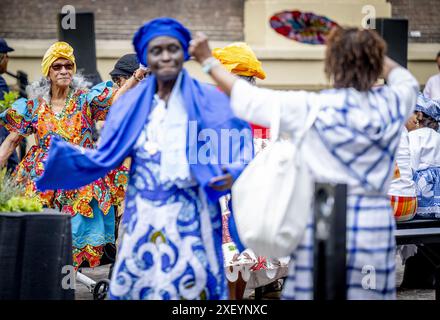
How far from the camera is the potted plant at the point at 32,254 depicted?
7246 mm

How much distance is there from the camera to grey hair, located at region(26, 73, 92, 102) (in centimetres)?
926

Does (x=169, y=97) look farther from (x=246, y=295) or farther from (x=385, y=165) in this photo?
(x=246, y=295)

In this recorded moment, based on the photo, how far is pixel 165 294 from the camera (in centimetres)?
618

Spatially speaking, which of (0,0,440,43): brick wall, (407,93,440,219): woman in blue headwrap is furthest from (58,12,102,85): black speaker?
(407,93,440,219): woman in blue headwrap

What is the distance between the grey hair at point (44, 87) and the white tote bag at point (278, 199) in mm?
3906

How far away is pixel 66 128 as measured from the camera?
909 cm

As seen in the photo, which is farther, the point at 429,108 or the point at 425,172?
the point at 429,108

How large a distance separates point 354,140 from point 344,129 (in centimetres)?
7

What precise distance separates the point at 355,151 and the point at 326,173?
18cm

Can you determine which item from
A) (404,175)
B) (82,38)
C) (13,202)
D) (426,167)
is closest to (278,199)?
(13,202)

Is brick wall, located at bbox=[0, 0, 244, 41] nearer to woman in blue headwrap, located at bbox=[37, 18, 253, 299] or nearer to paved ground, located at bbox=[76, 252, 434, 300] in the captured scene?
paved ground, located at bbox=[76, 252, 434, 300]

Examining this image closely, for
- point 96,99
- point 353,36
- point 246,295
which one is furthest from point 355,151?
point 246,295

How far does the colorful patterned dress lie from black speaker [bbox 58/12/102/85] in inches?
194

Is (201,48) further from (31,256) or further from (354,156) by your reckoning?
(31,256)
